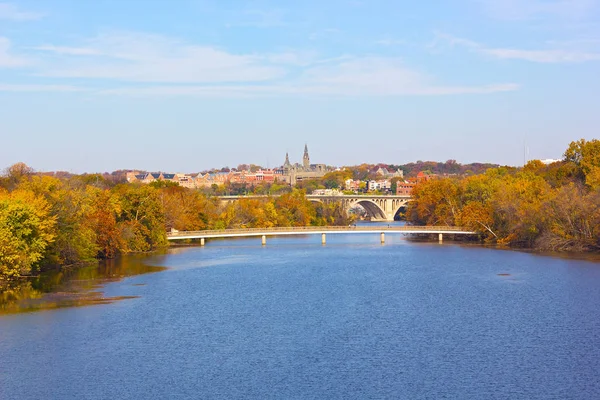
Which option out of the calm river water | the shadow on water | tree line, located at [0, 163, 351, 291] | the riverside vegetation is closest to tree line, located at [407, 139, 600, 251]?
the riverside vegetation

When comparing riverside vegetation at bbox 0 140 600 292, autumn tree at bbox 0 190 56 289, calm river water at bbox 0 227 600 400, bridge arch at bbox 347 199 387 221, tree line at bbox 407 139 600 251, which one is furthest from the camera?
bridge arch at bbox 347 199 387 221

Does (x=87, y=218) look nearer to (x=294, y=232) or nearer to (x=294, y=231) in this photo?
(x=294, y=232)

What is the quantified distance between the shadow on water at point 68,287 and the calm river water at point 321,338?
132 centimetres

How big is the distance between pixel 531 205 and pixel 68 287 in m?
40.9

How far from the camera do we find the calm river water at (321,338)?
88.3 feet

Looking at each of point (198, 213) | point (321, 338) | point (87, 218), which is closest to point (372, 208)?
point (198, 213)

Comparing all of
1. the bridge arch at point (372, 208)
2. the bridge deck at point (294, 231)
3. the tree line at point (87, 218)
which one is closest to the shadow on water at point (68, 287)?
the tree line at point (87, 218)

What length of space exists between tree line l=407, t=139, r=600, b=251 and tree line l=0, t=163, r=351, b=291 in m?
20.7

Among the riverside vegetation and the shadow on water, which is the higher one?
the riverside vegetation

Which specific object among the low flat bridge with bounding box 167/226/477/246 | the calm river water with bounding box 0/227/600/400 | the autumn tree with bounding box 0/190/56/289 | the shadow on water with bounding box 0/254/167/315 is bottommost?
the calm river water with bounding box 0/227/600/400

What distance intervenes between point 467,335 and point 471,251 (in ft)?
119

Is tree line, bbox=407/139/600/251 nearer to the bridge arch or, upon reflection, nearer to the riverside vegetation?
the riverside vegetation

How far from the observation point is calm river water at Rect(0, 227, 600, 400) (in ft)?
88.3

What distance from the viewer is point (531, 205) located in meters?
69.9
